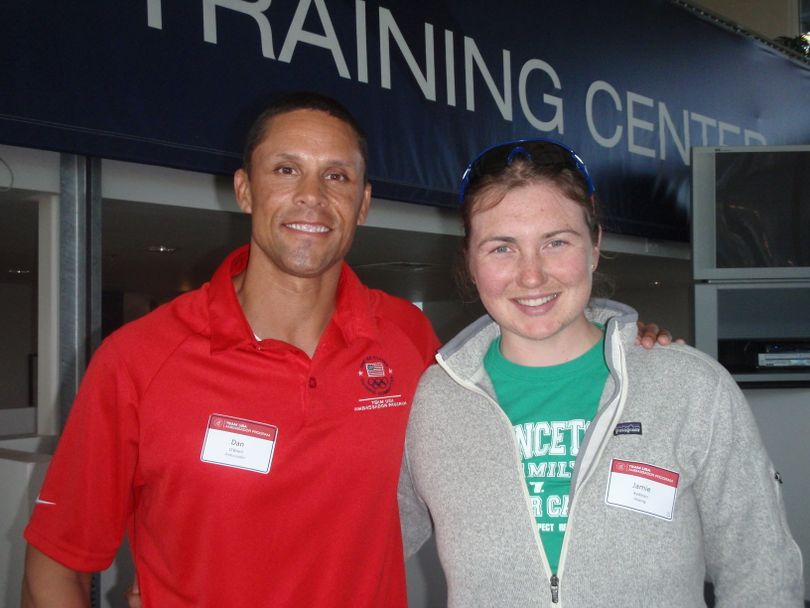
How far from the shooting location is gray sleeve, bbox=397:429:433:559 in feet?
5.00

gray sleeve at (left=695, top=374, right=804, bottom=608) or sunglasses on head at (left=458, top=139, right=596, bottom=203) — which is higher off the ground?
sunglasses on head at (left=458, top=139, right=596, bottom=203)

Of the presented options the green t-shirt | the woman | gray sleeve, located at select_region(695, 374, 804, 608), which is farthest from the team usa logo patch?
gray sleeve, located at select_region(695, 374, 804, 608)

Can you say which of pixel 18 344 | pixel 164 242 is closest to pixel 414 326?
pixel 164 242

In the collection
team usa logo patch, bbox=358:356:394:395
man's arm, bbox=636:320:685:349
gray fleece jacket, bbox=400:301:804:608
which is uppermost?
man's arm, bbox=636:320:685:349

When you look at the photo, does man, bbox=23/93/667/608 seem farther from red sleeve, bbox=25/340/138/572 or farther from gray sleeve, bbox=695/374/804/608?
gray sleeve, bbox=695/374/804/608

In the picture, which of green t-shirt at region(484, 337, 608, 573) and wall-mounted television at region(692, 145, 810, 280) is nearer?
green t-shirt at region(484, 337, 608, 573)

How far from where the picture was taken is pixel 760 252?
349 cm

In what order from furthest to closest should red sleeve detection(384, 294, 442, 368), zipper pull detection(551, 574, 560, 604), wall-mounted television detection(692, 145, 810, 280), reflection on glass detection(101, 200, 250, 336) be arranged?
wall-mounted television detection(692, 145, 810, 280) → reflection on glass detection(101, 200, 250, 336) → red sleeve detection(384, 294, 442, 368) → zipper pull detection(551, 574, 560, 604)

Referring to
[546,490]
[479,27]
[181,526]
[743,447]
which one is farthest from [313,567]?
[479,27]

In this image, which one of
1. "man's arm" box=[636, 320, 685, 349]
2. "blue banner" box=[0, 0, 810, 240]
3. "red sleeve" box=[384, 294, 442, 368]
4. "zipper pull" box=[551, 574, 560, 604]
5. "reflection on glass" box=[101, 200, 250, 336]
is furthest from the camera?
"reflection on glass" box=[101, 200, 250, 336]

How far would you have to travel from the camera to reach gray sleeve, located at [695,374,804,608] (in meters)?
1.17

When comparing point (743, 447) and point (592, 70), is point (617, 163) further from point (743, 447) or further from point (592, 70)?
point (743, 447)

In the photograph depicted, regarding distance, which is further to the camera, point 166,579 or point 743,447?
point 166,579

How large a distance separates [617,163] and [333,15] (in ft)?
6.26
